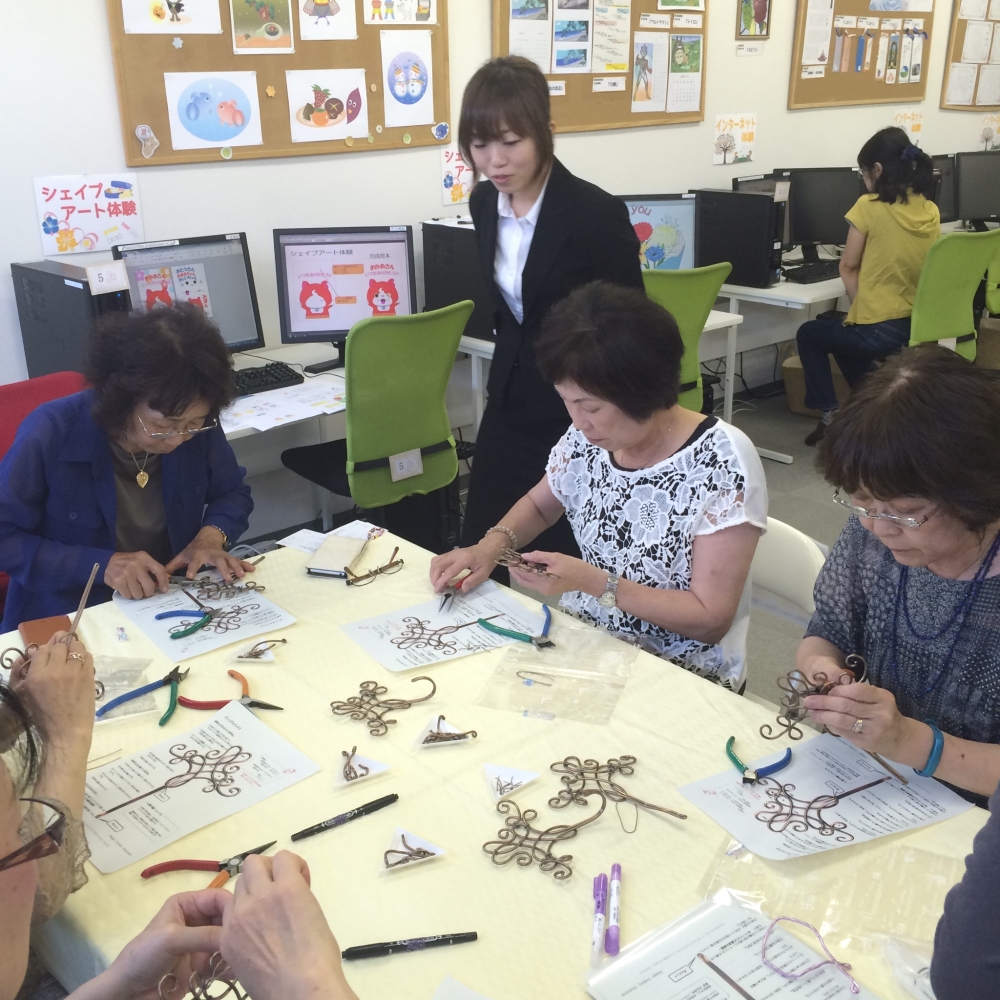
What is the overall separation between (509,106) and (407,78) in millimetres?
1284

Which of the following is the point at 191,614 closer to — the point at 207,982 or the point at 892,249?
the point at 207,982

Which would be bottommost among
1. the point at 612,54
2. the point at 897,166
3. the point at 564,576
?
the point at 564,576

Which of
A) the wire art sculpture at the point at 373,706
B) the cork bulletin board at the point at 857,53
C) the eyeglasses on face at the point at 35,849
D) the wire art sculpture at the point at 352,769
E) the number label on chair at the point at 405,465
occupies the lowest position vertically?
the number label on chair at the point at 405,465

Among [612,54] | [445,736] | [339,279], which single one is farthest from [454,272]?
[445,736]

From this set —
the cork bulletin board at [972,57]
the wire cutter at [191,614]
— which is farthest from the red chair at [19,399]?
Answer: the cork bulletin board at [972,57]

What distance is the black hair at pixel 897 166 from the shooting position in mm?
3943

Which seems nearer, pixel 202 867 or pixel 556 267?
pixel 202 867

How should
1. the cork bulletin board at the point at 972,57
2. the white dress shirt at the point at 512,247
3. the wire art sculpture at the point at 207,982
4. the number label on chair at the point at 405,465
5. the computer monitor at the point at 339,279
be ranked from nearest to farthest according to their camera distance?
the wire art sculpture at the point at 207,982, the white dress shirt at the point at 512,247, the number label on chair at the point at 405,465, the computer monitor at the point at 339,279, the cork bulletin board at the point at 972,57

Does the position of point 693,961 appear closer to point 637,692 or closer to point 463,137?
point 637,692

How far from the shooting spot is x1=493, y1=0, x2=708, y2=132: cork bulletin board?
361 centimetres

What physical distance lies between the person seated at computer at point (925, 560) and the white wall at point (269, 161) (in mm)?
2389

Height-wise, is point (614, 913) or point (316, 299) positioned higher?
point (316, 299)

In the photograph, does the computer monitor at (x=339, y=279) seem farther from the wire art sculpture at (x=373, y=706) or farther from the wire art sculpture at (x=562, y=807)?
the wire art sculpture at (x=562, y=807)

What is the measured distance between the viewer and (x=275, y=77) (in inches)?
118
